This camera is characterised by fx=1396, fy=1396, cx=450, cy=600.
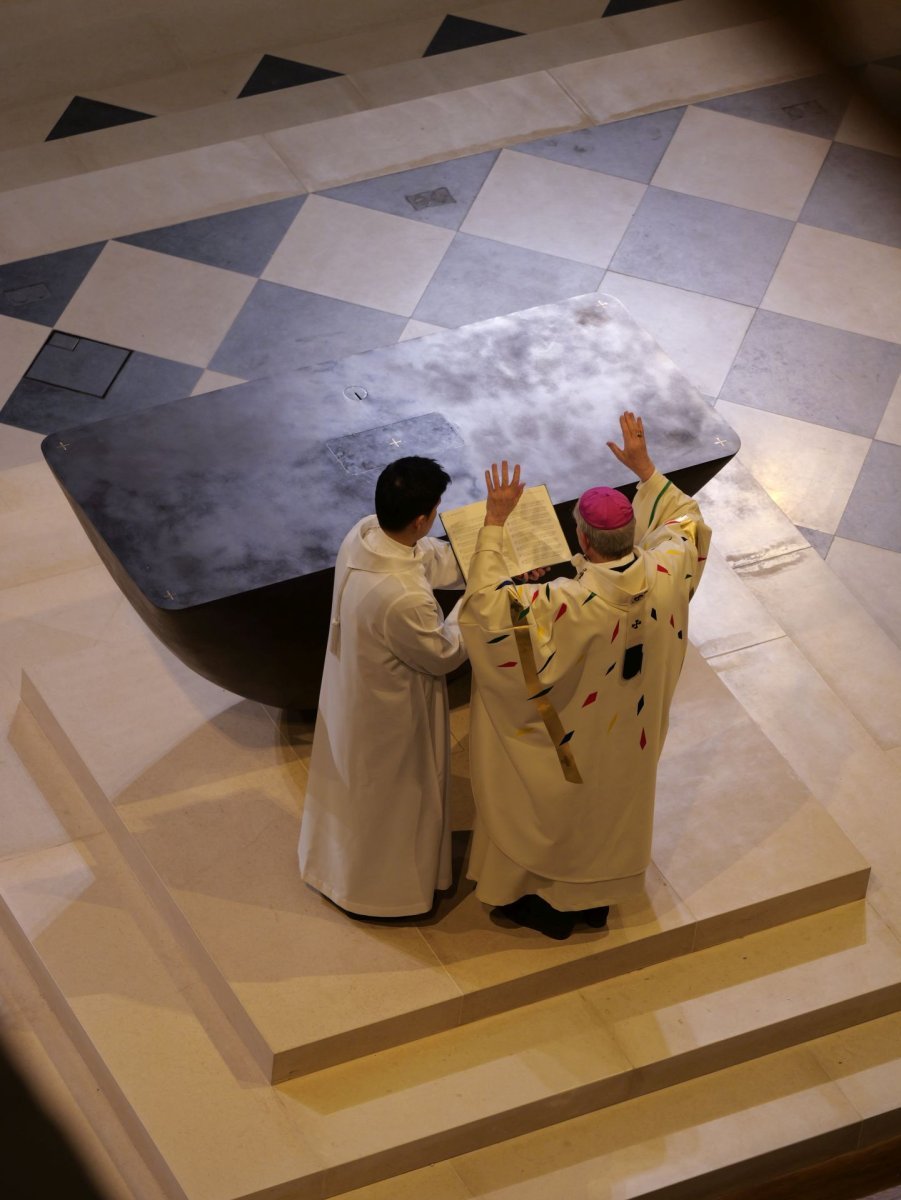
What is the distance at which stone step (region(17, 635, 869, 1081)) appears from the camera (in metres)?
2.73

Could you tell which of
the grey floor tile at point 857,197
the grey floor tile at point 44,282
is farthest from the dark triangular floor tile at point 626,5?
the grey floor tile at point 44,282

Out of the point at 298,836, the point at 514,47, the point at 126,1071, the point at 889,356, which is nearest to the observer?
the point at 126,1071

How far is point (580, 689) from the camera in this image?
2.34m

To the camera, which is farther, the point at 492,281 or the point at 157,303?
the point at 492,281

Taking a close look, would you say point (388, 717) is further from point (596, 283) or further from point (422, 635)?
point (596, 283)

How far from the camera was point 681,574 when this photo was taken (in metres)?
2.35

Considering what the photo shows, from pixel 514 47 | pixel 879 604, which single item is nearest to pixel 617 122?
pixel 514 47

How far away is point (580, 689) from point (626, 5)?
4720 millimetres

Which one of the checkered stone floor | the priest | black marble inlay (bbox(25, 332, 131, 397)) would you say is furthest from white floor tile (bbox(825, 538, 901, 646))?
black marble inlay (bbox(25, 332, 131, 397))

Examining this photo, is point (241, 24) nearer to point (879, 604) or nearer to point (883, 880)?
point (879, 604)

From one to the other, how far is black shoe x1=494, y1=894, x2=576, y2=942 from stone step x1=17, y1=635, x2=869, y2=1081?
0.03 meters

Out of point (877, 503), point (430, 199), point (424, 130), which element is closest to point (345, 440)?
point (877, 503)

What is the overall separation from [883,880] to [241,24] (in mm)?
4494

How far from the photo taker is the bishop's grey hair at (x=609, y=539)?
7.34 feet
